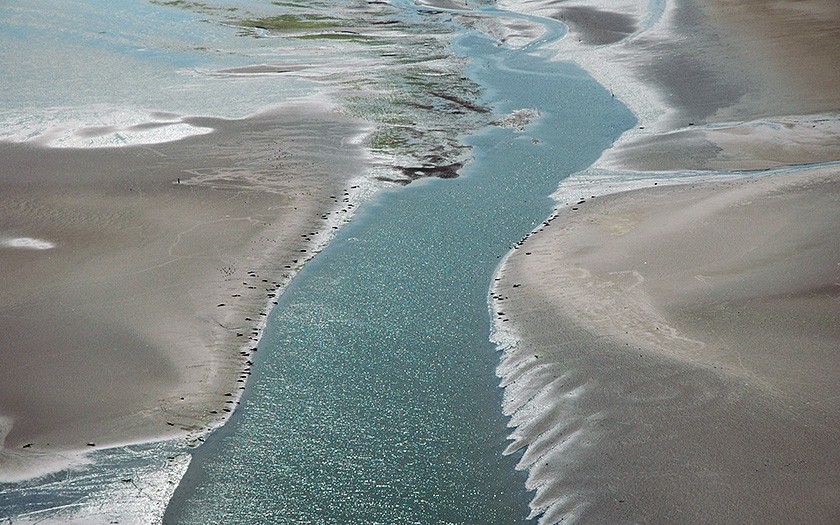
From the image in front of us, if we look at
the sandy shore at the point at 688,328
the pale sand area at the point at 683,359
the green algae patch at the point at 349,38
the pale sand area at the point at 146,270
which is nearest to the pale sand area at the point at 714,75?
the sandy shore at the point at 688,328

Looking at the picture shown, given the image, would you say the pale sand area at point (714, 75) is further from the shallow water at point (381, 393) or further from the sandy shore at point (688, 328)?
the shallow water at point (381, 393)

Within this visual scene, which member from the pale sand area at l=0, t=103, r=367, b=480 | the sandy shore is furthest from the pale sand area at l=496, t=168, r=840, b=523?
the pale sand area at l=0, t=103, r=367, b=480

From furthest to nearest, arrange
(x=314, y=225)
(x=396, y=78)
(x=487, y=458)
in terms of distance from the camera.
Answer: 1. (x=396, y=78)
2. (x=314, y=225)
3. (x=487, y=458)

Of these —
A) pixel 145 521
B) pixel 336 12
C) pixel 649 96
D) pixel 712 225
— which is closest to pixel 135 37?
pixel 336 12

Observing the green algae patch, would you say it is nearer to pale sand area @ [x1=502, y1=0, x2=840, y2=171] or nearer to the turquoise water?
pale sand area @ [x1=502, y1=0, x2=840, y2=171]

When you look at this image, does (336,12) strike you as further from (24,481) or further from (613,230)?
(24,481)

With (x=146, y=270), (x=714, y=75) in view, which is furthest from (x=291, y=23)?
(x=146, y=270)
